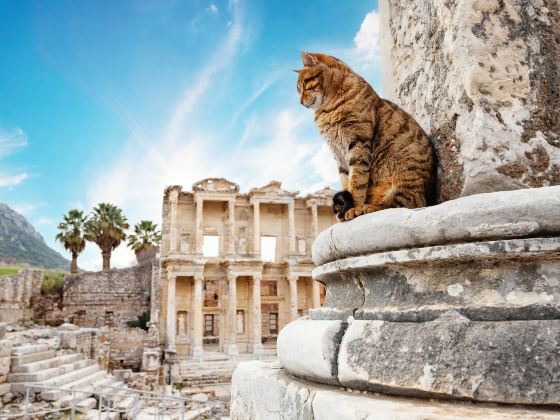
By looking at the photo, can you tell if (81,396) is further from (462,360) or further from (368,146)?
(462,360)

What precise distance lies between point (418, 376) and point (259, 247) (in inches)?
1063

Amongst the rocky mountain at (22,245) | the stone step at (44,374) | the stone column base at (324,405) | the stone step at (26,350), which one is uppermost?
the rocky mountain at (22,245)

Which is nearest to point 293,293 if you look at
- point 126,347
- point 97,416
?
point 126,347

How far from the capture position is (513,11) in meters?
2.07

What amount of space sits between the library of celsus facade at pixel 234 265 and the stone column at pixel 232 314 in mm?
57

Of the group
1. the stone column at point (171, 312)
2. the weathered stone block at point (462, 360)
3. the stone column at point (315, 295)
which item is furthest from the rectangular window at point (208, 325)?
the weathered stone block at point (462, 360)

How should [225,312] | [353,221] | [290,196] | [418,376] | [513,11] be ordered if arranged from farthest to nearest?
[290,196], [225,312], [513,11], [353,221], [418,376]

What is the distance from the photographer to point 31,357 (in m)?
12.3

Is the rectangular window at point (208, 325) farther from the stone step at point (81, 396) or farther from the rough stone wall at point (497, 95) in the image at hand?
the rough stone wall at point (497, 95)

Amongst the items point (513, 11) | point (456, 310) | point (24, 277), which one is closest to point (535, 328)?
point (456, 310)

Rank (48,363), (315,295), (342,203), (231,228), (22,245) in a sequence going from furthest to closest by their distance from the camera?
(22,245) → (315,295) → (231,228) → (48,363) → (342,203)

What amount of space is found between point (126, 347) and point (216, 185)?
35.0 feet

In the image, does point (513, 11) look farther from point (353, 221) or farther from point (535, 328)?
point (535, 328)

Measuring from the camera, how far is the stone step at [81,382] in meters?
10.8
